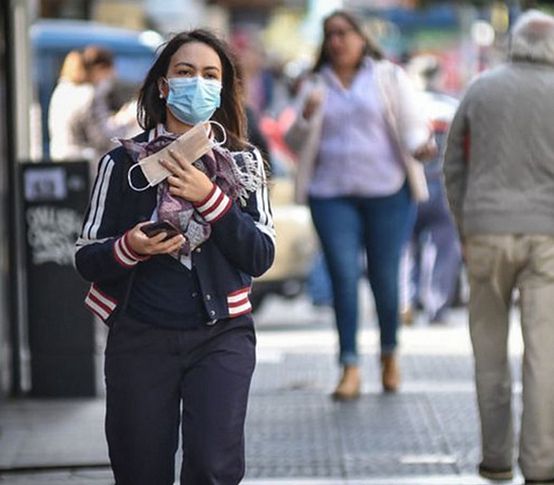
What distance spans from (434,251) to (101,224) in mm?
8419

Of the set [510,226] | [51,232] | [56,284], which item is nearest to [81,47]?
[51,232]

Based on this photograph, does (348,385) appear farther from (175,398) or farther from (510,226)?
(175,398)

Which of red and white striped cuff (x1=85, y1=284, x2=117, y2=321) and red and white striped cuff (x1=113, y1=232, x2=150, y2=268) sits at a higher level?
red and white striped cuff (x1=113, y1=232, x2=150, y2=268)

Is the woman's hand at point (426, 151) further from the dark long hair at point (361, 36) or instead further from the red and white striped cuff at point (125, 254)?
the red and white striped cuff at point (125, 254)

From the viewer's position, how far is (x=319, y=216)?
9508mm

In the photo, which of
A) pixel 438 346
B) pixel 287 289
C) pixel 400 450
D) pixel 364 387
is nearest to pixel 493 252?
pixel 400 450

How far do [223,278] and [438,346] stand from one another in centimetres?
670

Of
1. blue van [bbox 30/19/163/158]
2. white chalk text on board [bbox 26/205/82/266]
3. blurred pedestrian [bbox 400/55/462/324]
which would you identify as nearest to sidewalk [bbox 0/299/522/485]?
white chalk text on board [bbox 26/205/82/266]

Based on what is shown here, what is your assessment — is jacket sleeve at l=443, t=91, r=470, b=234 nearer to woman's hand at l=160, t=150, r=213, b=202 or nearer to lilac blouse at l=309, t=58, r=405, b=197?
lilac blouse at l=309, t=58, r=405, b=197

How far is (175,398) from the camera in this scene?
5.39 m

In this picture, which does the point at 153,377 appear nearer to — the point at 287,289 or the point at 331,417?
the point at 331,417

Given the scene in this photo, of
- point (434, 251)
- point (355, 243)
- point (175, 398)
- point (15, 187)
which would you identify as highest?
point (175, 398)

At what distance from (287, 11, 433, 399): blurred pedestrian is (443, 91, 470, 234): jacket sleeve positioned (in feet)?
6.31

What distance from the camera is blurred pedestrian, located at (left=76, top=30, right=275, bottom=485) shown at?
5258 mm
